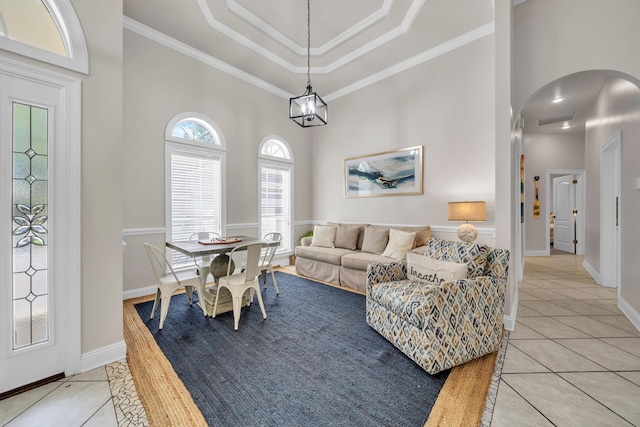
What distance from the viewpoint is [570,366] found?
A: 6.62 ft

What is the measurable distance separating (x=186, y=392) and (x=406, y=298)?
1687 mm

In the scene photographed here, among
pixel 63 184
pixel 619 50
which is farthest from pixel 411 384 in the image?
pixel 619 50

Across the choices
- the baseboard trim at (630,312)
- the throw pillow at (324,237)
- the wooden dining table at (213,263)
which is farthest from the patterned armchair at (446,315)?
the throw pillow at (324,237)

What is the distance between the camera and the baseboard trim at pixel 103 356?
1.95 m

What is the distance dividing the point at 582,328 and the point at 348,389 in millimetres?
2661

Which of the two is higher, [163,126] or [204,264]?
[163,126]

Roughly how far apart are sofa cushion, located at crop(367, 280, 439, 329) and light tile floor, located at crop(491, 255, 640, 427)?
0.66 m

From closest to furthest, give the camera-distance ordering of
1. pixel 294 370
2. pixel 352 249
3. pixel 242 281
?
pixel 294 370 → pixel 242 281 → pixel 352 249

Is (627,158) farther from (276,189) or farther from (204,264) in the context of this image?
(204,264)

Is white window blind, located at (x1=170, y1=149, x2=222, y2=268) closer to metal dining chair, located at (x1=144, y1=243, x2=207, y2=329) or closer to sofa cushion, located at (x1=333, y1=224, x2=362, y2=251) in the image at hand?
metal dining chair, located at (x1=144, y1=243, x2=207, y2=329)

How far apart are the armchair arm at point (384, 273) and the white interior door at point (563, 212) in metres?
7.12

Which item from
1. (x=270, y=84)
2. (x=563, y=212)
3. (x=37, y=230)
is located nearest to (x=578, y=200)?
(x=563, y=212)

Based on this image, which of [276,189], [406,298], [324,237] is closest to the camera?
[406,298]

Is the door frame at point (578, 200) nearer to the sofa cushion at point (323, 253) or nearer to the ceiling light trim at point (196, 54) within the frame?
the sofa cushion at point (323, 253)
